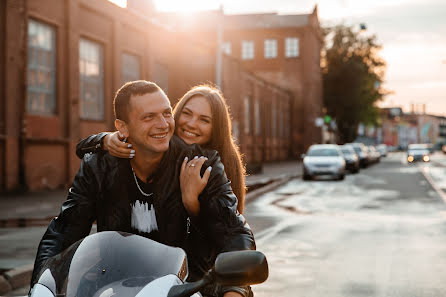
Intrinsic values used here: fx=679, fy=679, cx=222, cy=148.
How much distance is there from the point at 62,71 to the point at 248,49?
4509 centimetres

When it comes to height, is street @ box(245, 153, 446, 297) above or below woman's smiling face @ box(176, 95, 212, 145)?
below

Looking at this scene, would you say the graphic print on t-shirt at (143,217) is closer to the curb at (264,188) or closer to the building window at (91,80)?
the curb at (264,188)

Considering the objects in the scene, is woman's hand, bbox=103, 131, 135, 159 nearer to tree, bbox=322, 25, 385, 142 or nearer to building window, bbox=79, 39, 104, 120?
building window, bbox=79, 39, 104, 120

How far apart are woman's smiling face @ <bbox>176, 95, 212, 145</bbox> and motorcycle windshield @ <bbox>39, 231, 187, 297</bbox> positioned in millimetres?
1348

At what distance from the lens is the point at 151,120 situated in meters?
2.76

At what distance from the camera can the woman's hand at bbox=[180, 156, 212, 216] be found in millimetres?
2742

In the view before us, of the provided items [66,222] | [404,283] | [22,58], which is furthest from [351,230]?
[22,58]

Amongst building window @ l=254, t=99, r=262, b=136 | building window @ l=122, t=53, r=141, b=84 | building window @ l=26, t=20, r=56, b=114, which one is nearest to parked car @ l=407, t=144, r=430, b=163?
building window @ l=254, t=99, r=262, b=136

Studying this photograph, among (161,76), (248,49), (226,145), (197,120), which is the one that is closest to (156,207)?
(226,145)

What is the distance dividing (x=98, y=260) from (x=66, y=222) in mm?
470

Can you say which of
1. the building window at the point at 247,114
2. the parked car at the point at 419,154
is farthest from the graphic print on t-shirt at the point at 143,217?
the parked car at the point at 419,154

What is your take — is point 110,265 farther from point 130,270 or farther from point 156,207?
point 156,207

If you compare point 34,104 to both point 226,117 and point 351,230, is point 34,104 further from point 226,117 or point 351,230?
point 226,117

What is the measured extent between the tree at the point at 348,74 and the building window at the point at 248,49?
9704 mm
